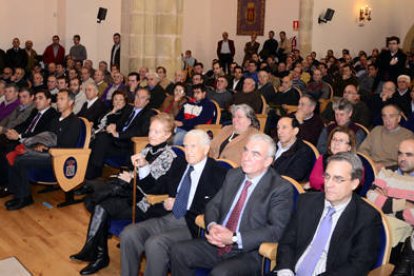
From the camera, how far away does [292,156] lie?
13.6 ft

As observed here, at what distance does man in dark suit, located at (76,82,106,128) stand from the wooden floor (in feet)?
4.17

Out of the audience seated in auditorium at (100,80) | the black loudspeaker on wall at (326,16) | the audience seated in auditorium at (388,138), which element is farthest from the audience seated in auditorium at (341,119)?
the black loudspeaker on wall at (326,16)

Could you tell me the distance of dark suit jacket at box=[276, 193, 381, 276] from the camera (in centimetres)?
259

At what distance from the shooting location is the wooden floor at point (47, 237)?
13.3 feet

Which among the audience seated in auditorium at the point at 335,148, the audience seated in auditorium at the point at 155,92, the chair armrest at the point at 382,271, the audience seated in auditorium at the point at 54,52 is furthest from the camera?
the audience seated in auditorium at the point at 54,52

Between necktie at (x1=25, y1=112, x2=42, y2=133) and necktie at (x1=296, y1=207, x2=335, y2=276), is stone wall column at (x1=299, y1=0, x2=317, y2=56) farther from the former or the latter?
necktie at (x1=296, y1=207, x2=335, y2=276)

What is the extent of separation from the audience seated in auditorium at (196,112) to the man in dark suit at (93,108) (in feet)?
3.11

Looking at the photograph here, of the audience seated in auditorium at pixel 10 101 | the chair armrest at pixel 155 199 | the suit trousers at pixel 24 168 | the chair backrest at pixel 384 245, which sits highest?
the audience seated in auditorium at pixel 10 101

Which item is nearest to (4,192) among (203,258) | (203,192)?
(203,192)

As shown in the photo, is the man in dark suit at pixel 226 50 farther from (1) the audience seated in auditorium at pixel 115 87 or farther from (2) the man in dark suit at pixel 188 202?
(2) the man in dark suit at pixel 188 202

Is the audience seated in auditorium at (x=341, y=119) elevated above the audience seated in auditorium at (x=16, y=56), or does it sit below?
below

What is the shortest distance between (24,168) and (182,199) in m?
2.47

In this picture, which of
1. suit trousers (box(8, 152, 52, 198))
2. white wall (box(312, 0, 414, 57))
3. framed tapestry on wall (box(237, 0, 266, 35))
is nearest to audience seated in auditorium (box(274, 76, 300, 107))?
suit trousers (box(8, 152, 52, 198))

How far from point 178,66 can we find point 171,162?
6.39 metres
